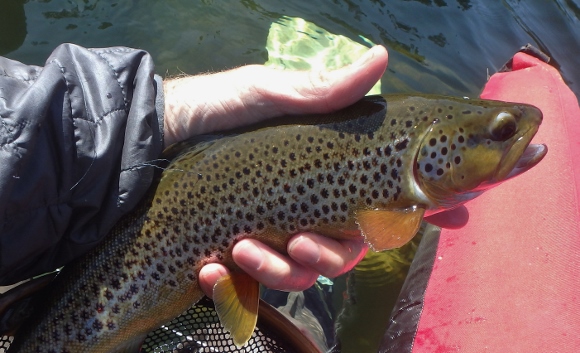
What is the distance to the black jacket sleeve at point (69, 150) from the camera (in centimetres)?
231

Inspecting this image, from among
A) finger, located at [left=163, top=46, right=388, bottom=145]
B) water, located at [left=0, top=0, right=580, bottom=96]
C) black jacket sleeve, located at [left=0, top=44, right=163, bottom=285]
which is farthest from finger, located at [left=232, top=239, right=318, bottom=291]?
water, located at [left=0, top=0, right=580, bottom=96]

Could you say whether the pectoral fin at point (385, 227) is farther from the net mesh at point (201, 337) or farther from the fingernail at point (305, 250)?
the net mesh at point (201, 337)

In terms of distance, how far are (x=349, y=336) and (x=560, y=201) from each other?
1.98 meters

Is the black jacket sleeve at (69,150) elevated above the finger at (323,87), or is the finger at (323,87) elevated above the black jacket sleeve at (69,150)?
the finger at (323,87)

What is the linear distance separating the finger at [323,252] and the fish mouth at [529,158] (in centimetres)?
86

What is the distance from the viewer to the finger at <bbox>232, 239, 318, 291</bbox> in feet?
8.60

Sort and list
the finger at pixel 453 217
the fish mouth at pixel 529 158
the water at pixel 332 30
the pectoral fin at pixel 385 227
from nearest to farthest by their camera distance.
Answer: the pectoral fin at pixel 385 227, the fish mouth at pixel 529 158, the finger at pixel 453 217, the water at pixel 332 30

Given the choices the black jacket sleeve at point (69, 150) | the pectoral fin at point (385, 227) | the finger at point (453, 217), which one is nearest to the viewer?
the black jacket sleeve at point (69, 150)

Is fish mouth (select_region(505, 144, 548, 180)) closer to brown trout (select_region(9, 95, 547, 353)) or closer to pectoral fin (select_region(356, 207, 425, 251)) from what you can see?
brown trout (select_region(9, 95, 547, 353))

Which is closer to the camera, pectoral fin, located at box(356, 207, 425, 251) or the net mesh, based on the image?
pectoral fin, located at box(356, 207, 425, 251)

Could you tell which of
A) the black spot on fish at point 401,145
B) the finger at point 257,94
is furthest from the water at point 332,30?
the black spot on fish at point 401,145

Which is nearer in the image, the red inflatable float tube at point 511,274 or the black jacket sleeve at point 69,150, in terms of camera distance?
the black jacket sleeve at point 69,150

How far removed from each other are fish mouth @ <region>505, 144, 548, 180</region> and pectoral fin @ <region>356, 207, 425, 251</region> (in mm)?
571

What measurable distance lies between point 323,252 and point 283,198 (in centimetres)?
34
